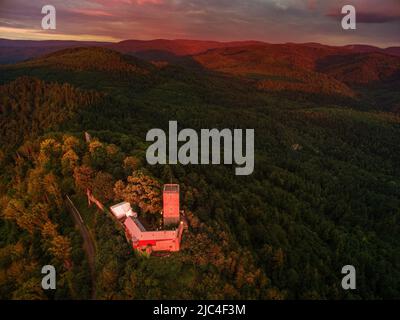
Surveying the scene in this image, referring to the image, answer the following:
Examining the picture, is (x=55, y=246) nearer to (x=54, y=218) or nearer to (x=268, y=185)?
(x=54, y=218)

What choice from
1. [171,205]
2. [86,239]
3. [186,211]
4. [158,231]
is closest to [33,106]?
[86,239]

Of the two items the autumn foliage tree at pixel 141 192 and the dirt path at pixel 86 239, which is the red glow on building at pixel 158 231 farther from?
the dirt path at pixel 86 239

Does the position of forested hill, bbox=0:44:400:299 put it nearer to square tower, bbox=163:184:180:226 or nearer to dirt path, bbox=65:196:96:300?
dirt path, bbox=65:196:96:300

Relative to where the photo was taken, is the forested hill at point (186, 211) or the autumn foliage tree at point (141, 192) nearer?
the forested hill at point (186, 211)

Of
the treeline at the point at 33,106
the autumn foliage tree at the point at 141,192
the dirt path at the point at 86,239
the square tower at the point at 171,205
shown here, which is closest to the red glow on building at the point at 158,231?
the square tower at the point at 171,205

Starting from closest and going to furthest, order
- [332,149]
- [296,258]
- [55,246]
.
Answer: [55,246], [296,258], [332,149]
